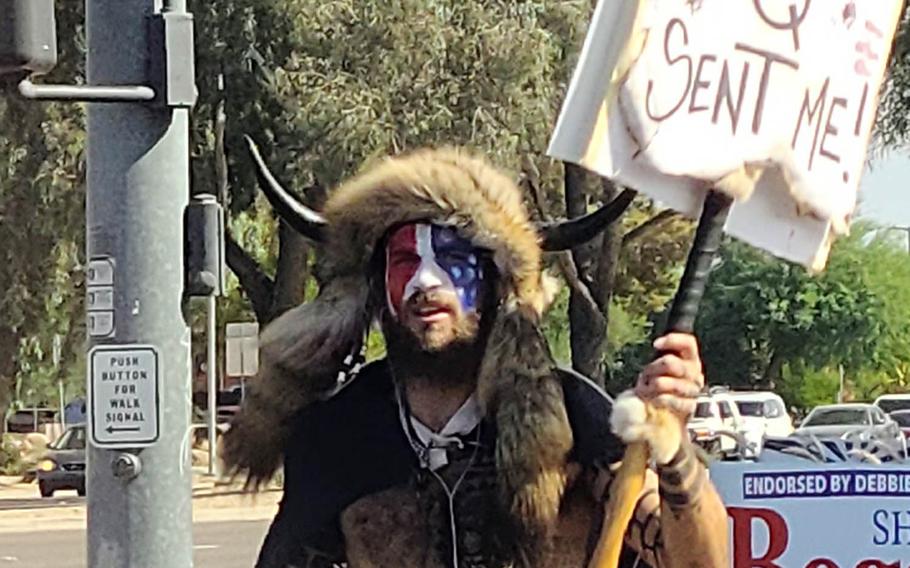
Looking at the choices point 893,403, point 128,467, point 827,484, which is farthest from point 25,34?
point 893,403

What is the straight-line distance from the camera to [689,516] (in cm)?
350

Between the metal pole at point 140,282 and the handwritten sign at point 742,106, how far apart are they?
3.35 metres

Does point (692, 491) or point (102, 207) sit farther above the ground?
point (102, 207)

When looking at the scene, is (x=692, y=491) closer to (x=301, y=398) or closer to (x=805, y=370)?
(x=301, y=398)

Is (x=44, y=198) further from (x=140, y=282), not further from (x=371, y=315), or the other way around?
(x=371, y=315)

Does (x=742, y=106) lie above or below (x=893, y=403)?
above

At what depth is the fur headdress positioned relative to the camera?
363 centimetres

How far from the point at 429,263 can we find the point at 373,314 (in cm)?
18

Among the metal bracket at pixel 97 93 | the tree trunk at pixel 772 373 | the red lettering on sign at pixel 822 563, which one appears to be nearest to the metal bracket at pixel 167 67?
the metal bracket at pixel 97 93

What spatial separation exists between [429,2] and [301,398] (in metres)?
17.4

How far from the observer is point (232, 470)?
3.89 metres

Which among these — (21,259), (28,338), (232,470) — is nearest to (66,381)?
(28,338)

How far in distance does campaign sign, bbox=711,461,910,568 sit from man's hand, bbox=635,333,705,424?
11.9ft

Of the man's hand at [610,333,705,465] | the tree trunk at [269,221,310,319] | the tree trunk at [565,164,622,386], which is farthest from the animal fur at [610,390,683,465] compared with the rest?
the tree trunk at [269,221,310,319]
